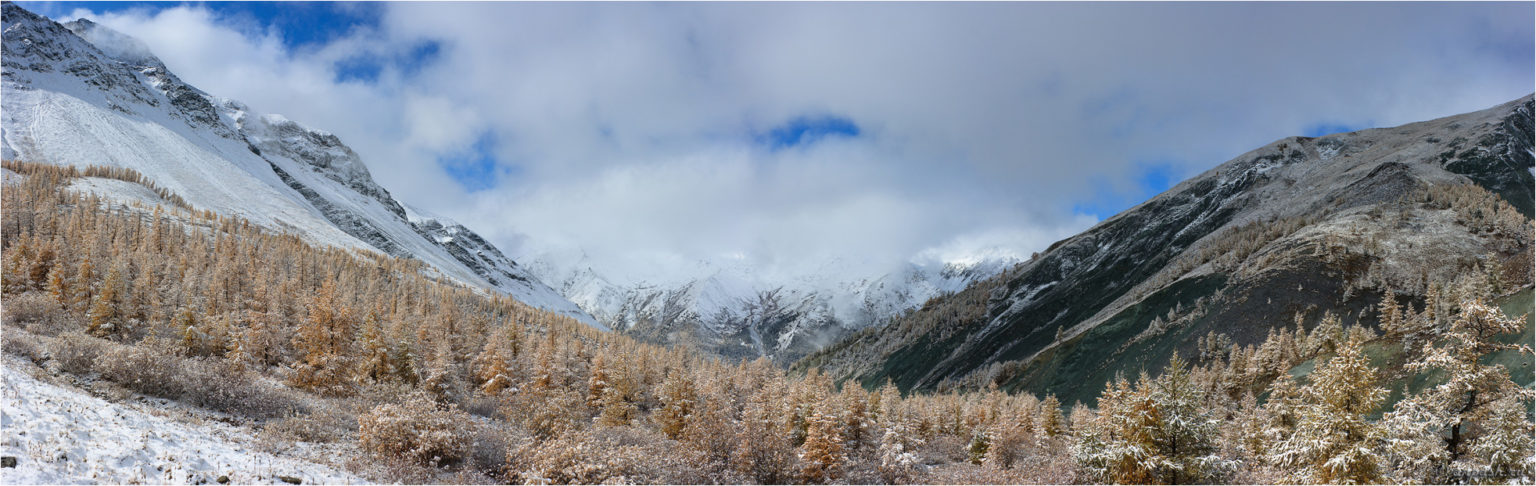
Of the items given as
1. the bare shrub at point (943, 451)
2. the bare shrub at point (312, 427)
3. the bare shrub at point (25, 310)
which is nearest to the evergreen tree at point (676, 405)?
the bare shrub at point (943, 451)

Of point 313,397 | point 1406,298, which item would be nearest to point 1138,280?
point 1406,298

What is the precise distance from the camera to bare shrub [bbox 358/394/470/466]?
21922 mm

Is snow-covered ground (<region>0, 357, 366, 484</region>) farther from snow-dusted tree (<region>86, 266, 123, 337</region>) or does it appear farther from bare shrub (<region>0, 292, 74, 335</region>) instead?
snow-dusted tree (<region>86, 266, 123, 337</region>)

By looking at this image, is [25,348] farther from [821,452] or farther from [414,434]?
[821,452]

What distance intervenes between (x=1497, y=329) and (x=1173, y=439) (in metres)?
11.7

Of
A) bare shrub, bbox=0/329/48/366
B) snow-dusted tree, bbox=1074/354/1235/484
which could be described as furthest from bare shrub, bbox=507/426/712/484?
snow-dusted tree, bbox=1074/354/1235/484

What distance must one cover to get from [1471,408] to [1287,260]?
121022 millimetres

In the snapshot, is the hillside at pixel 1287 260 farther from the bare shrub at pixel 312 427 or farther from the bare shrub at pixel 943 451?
the bare shrub at pixel 312 427

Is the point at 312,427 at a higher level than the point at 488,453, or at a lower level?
higher

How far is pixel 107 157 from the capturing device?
19075 centimetres

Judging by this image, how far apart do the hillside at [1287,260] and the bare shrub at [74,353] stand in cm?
12284

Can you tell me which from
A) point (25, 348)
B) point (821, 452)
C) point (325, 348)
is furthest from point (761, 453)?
point (325, 348)

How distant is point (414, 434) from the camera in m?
22.3

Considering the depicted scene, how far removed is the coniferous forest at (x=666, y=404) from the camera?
71.8 ft
